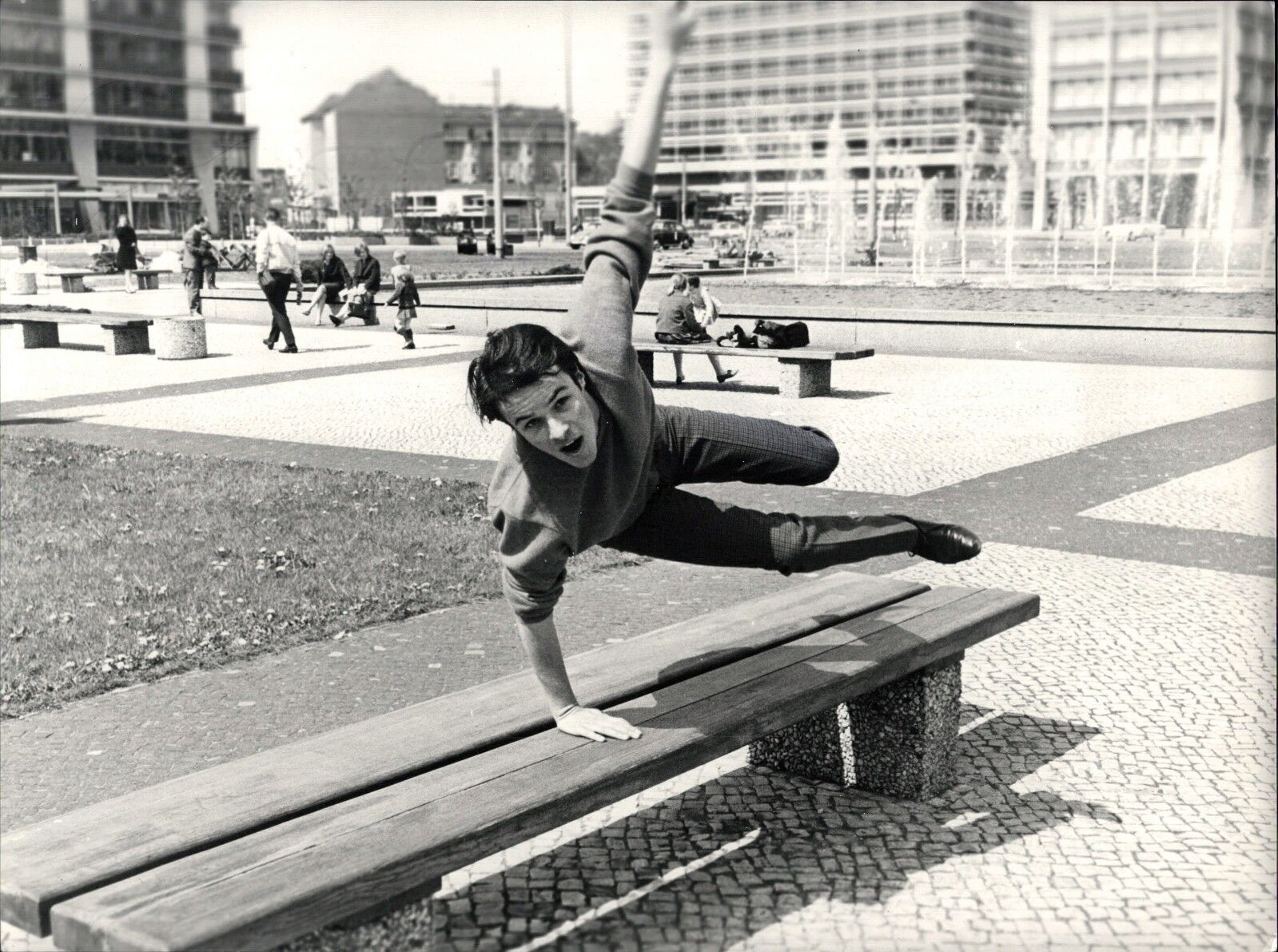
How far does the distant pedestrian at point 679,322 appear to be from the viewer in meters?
11.4

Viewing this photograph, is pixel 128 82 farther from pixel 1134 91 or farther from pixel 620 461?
pixel 1134 91

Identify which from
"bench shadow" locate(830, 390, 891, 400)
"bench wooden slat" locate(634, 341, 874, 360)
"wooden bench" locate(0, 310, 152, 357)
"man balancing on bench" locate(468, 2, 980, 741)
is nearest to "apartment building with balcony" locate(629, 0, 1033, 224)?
"man balancing on bench" locate(468, 2, 980, 741)

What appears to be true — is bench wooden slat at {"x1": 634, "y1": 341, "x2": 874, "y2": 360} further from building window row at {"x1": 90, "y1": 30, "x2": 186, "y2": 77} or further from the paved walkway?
building window row at {"x1": 90, "y1": 30, "x2": 186, "y2": 77}

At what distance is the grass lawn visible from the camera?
509cm

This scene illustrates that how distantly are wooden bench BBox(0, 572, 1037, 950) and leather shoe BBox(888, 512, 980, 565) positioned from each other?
0.36m

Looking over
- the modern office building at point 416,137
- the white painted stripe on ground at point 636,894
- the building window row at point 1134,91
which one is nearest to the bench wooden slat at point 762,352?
the modern office building at point 416,137

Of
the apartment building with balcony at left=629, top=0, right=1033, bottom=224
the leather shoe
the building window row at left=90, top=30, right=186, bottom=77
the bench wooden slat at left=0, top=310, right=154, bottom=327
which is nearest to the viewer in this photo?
the apartment building with balcony at left=629, top=0, right=1033, bottom=224

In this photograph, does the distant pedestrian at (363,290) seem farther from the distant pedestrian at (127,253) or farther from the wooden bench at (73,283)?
the wooden bench at (73,283)

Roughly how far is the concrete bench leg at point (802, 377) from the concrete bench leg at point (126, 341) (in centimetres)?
898

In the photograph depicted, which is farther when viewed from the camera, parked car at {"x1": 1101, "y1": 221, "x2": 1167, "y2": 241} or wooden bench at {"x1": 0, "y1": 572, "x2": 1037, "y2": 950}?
parked car at {"x1": 1101, "y1": 221, "x2": 1167, "y2": 241}

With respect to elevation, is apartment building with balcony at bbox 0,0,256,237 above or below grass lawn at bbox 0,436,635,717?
above

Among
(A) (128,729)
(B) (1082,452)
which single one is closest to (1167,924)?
(A) (128,729)

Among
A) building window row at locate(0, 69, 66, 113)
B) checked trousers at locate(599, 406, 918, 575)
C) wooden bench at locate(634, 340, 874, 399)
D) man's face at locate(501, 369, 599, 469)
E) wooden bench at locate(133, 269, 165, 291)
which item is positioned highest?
building window row at locate(0, 69, 66, 113)

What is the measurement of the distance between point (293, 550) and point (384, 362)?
8.56 metres
